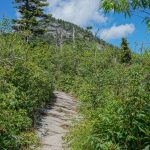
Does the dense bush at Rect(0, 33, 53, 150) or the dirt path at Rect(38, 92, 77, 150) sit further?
the dirt path at Rect(38, 92, 77, 150)

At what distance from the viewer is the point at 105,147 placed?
11227 millimetres

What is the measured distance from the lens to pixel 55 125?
73.5ft

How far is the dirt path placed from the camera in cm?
1788

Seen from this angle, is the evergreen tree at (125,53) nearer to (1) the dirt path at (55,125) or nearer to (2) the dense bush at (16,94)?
(1) the dirt path at (55,125)

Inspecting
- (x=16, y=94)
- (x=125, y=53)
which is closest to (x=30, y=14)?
(x=125, y=53)

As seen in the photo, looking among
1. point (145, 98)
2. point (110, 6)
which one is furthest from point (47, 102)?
point (110, 6)

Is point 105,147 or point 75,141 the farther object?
point 75,141

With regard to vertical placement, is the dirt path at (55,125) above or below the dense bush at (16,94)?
below

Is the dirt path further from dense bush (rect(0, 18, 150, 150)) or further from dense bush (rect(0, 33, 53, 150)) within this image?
dense bush (rect(0, 18, 150, 150))

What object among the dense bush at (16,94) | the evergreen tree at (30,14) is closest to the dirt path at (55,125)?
the dense bush at (16,94)

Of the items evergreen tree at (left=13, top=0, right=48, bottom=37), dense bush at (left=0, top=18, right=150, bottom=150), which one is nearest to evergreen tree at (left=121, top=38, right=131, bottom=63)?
evergreen tree at (left=13, top=0, right=48, bottom=37)

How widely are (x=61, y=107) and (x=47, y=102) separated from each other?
3.32 feet

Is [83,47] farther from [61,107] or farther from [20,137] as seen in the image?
[20,137]

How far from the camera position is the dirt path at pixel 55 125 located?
17878 mm
